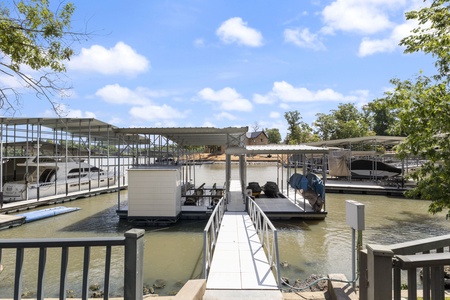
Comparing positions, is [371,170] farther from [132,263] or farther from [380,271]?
[132,263]

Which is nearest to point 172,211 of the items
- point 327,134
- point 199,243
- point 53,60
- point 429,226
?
point 199,243

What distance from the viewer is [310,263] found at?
7.53 metres

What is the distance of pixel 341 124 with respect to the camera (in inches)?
1943

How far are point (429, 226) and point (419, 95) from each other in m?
9.00

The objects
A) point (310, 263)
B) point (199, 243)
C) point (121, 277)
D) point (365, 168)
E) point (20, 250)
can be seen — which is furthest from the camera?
point (365, 168)

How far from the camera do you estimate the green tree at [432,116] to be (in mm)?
4551

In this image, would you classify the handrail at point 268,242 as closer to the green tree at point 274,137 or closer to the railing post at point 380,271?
the railing post at point 380,271

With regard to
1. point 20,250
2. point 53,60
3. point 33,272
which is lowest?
point 33,272

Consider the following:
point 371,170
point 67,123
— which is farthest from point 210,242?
point 371,170

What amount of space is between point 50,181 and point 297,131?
50.9 m

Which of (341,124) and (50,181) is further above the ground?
(341,124)

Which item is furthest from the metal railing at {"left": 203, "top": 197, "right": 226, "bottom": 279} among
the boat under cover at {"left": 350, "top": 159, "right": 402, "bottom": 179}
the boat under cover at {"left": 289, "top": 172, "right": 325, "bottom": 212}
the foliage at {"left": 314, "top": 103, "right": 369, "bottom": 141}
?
the foliage at {"left": 314, "top": 103, "right": 369, "bottom": 141}

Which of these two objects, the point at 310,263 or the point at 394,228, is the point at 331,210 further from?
the point at 310,263

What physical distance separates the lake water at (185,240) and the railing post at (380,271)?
494cm
